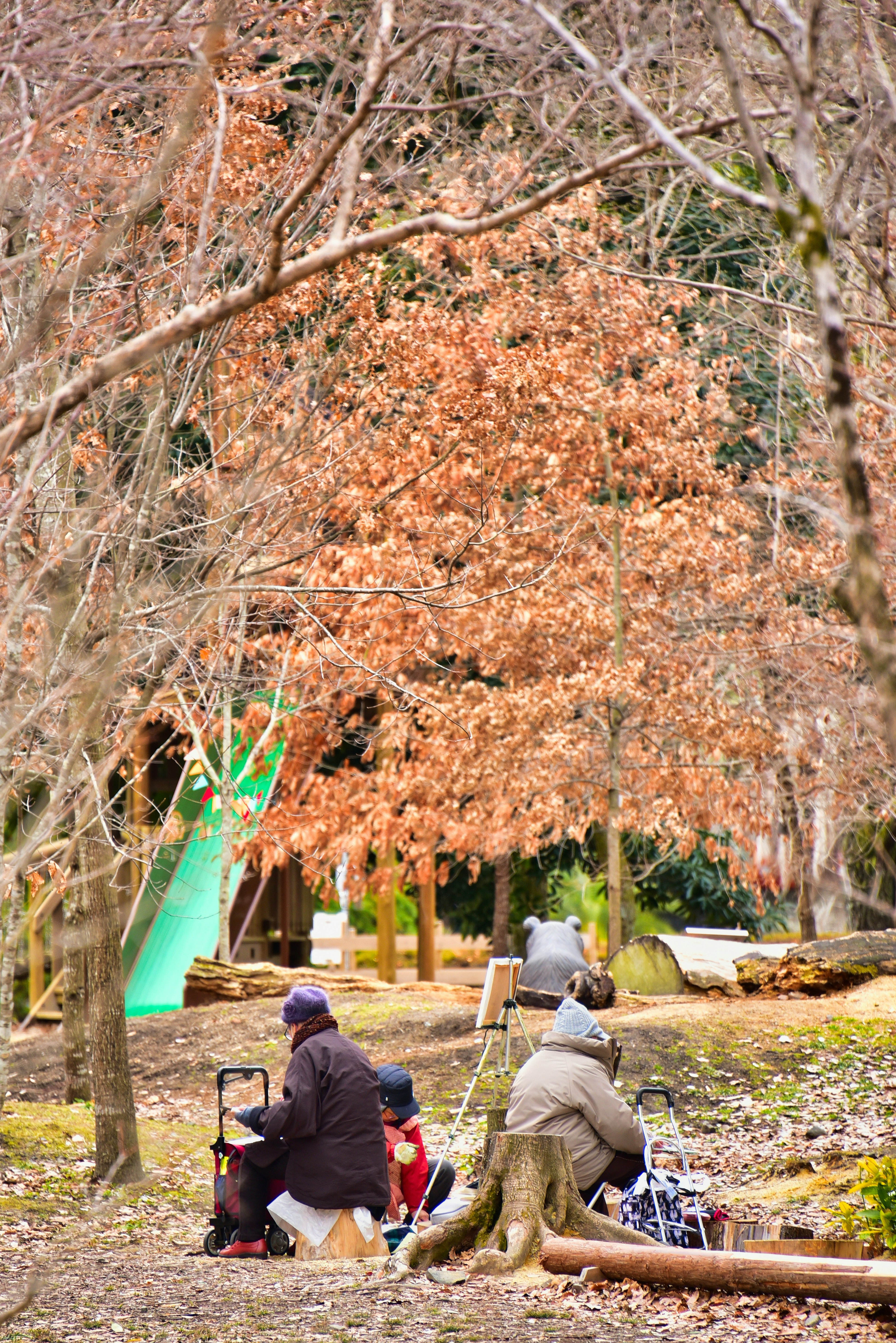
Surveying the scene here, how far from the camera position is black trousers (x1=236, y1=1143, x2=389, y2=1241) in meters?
6.62

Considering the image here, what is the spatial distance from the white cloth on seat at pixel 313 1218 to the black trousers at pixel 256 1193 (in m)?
0.08

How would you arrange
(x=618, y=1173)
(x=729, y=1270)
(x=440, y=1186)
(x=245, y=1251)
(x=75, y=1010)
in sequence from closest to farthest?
1. (x=729, y=1270)
2. (x=618, y=1173)
3. (x=245, y=1251)
4. (x=440, y=1186)
5. (x=75, y=1010)

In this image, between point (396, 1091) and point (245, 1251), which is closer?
point (245, 1251)

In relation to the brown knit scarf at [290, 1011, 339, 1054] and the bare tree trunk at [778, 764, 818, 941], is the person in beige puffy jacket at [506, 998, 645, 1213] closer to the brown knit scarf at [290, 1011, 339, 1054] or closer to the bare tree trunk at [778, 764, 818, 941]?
the brown knit scarf at [290, 1011, 339, 1054]

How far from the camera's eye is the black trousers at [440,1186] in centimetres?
746

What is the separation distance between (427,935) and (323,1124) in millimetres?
13271

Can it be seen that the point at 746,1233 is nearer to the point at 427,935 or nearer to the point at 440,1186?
the point at 440,1186

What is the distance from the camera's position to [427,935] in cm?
1958

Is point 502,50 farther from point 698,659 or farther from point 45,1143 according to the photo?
point 698,659

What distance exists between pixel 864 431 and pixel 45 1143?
859 cm

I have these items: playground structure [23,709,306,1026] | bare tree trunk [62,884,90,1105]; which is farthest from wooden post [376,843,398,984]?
bare tree trunk [62,884,90,1105]

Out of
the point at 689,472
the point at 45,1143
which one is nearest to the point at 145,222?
the point at 45,1143

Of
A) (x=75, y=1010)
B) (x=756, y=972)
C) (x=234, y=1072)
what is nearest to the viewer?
(x=234, y=1072)

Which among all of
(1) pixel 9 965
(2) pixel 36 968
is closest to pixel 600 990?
(1) pixel 9 965
